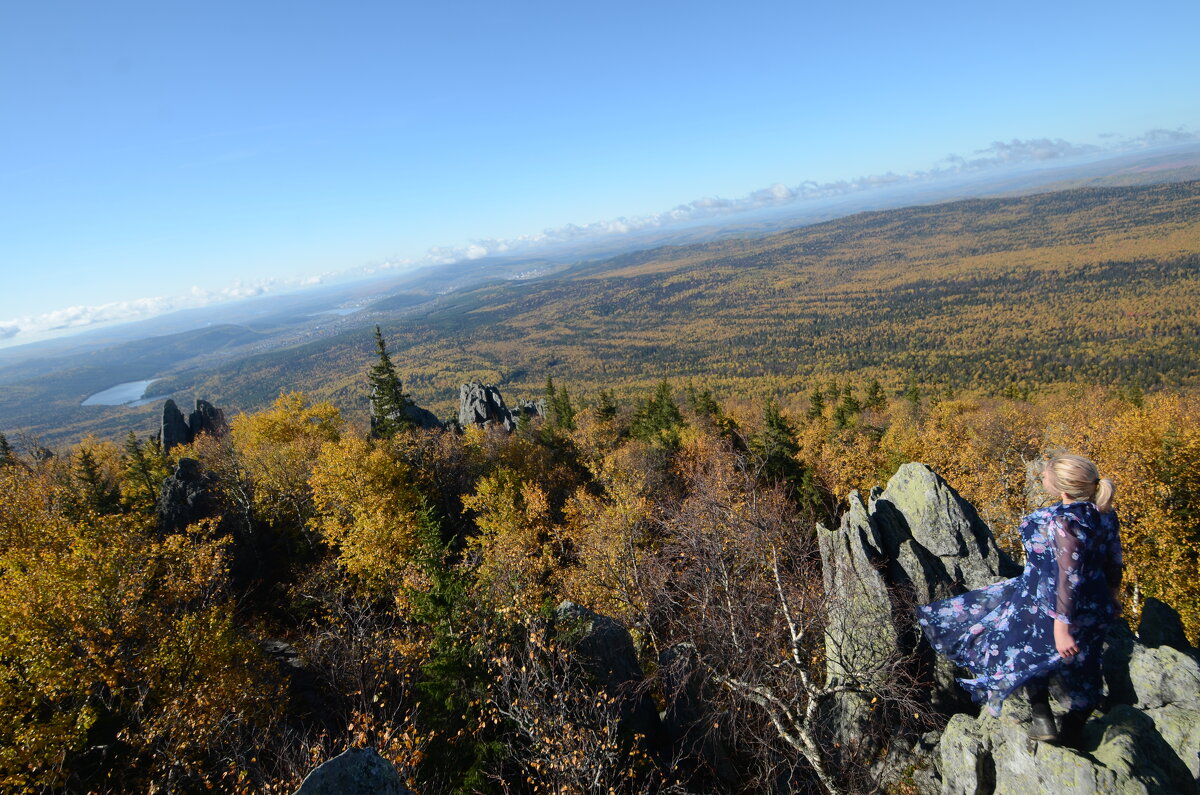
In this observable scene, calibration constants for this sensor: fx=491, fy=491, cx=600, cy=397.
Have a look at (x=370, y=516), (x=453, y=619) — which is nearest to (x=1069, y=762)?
(x=453, y=619)

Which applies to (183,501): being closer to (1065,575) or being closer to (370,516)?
(370,516)

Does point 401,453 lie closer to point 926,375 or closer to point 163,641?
point 163,641

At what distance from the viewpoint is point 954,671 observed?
11.2 m

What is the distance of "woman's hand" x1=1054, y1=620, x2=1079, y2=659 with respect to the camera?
6391 mm

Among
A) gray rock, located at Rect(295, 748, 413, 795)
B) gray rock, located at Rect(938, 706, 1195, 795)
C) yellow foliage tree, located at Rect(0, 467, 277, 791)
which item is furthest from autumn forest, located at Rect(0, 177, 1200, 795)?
gray rock, located at Rect(295, 748, 413, 795)

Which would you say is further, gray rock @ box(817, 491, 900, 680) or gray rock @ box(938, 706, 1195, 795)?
gray rock @ box(817, 491, 900, 680)

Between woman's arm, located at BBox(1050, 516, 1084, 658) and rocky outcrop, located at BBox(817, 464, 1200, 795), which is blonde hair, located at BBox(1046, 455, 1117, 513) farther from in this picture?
rocky outcrop, located at BBox(817, 464, 1200, 795)

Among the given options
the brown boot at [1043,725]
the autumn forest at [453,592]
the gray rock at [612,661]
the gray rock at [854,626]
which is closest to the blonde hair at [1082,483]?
the brown boot at [1043,725]

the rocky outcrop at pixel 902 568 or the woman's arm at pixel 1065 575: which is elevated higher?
the woman's arm at pixel 1065 575

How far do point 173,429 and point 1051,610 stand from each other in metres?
72.2

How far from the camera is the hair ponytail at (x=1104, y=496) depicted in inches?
232

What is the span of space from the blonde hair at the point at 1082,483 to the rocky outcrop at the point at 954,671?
3.20 meters

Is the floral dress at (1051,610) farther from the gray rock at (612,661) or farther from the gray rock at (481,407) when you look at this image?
the gray rock at (481,407)

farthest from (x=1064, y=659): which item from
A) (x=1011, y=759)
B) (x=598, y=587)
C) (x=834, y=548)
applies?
(x=598, y=587)
